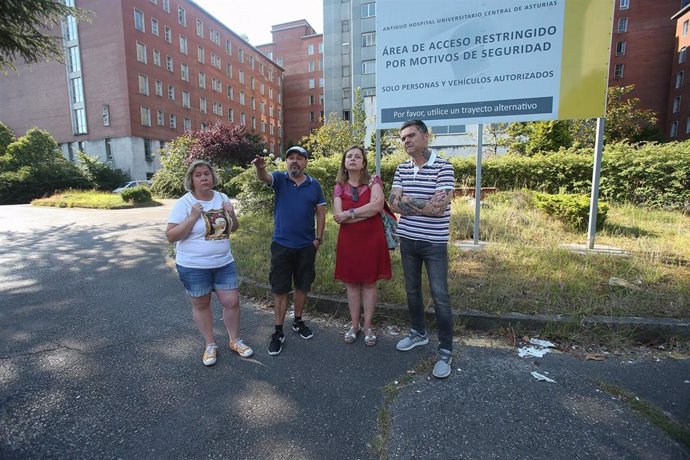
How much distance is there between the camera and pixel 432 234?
3.08m

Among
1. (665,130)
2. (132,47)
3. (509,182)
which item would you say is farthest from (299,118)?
(509,182)

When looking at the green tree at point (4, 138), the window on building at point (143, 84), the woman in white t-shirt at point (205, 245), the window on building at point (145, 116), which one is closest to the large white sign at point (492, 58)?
the woman in white t-shirt at point (205, 245)

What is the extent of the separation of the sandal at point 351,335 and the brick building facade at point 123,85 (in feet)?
127

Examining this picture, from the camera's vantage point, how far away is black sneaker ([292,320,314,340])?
368cm

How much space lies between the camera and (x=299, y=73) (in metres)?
68.6

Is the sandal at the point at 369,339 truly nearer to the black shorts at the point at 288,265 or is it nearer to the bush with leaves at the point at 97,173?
the black shorts at the point at 288,265

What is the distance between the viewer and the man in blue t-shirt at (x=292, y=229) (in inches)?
135

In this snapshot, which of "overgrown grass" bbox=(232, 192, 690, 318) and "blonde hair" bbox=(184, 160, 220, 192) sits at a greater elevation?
"blonde hair" bbox=(184, 160, 220, 192)

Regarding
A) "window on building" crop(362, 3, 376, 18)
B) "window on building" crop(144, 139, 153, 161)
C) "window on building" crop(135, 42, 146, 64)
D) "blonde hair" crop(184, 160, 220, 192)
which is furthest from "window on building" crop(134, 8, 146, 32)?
"blonde hair" crop(184, 160, 220, 192)

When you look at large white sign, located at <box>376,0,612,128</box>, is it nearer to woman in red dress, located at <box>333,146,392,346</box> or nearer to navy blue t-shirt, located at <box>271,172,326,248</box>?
woman in red dress, located at <box>333,146,392,346</box>

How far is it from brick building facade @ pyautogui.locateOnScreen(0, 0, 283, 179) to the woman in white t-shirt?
125ft

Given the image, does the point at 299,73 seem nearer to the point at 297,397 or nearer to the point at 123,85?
the point at 123,85

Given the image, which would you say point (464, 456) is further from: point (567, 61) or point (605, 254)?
point (567, 61)

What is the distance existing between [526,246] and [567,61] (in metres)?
2.74
